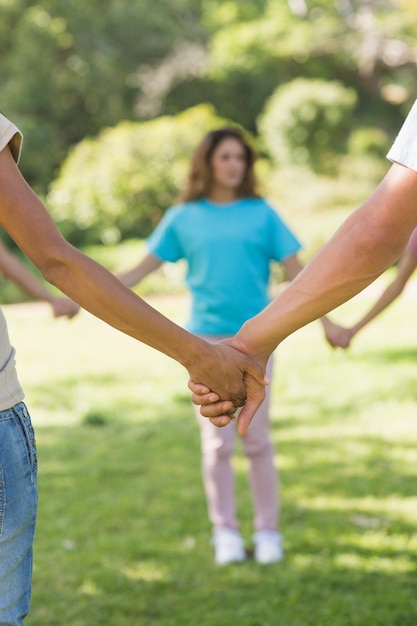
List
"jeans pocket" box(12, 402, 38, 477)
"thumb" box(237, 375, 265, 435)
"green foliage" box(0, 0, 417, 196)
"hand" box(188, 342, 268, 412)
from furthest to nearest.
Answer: "green foliage" box(0, 0, 417, 196) < "thumb" box(237, 375, 265, 435) < "hand" box(188, 342, 268, 412) < "jeans pocket" box(12, 402, 38, 477)

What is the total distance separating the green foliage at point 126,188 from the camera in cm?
1733

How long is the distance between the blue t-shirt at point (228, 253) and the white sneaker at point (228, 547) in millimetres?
Answer: 891

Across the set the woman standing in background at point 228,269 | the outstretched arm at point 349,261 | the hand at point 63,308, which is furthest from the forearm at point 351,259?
the hand at point 63,308

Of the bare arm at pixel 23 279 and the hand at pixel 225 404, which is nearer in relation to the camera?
the hand at pixel 225 404

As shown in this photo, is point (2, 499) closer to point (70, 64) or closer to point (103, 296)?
point (103, 296)

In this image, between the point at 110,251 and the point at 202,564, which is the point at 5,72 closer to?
the point at 110,251

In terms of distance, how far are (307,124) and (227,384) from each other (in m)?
21.0

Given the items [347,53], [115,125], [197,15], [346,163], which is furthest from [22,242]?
[197,15]

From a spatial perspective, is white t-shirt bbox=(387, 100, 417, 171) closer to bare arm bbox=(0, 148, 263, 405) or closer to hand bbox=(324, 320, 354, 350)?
bare arm bbox=(0, 148, 263, 405)

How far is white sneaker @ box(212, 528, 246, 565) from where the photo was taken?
159 inches

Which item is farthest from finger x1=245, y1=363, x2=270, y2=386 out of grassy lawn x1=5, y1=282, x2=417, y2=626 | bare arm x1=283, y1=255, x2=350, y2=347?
bare arm x1=283, y1=255, x2=350, y2=347

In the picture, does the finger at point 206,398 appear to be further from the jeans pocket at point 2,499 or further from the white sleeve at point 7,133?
the white sleeve at point 7,133

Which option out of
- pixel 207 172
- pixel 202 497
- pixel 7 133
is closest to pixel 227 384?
pixel 7 133

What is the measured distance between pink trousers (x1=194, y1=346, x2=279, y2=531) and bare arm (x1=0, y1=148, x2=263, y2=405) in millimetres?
1317
